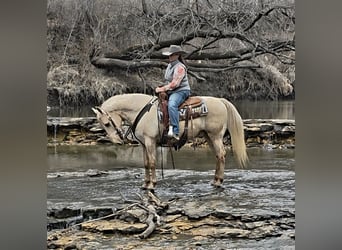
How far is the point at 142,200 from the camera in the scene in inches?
89.0

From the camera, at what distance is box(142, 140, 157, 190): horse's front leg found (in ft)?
7.45

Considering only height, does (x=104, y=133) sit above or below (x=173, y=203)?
above

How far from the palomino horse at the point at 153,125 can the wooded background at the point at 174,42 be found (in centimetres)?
5

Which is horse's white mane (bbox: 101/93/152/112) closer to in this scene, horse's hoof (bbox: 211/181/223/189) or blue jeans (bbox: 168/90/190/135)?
blue jeans (bbox: 168/90/190/135)

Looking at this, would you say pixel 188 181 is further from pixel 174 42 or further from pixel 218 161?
→ pixel 174 42

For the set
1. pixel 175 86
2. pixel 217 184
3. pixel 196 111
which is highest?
pixel 175 86

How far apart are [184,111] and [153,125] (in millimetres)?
167

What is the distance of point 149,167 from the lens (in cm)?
227

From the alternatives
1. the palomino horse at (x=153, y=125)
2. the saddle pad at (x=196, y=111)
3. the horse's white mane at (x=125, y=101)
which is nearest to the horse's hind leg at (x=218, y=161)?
the palomino horse at (x=153, y=125)

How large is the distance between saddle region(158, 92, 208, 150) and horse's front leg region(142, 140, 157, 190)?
83mm

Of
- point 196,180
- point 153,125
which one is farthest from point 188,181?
point 153,125

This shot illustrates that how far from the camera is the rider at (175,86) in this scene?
7.45 feet
